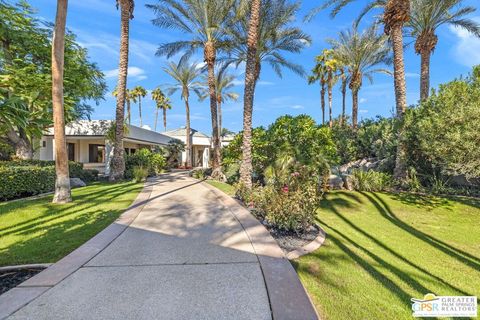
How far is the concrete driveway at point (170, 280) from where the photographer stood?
2984 mm

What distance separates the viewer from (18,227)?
20.2ft

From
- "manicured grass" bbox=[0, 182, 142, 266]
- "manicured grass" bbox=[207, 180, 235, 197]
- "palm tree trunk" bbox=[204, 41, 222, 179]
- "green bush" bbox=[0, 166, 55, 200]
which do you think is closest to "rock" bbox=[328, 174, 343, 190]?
"manicured grass" bbox=[207, 180, 235, 197]

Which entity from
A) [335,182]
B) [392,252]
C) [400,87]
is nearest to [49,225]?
[392,252]

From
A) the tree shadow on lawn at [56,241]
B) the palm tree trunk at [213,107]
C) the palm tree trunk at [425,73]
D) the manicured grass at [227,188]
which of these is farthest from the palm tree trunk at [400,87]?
the tree shadow on lawn at [56,241]

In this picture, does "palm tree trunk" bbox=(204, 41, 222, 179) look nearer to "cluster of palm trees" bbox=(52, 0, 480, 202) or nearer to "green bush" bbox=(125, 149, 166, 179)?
"cluster of palm trees" bbox=(52, 0, 480, 202)

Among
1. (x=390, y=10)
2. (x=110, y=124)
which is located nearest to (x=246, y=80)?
(x=390, y=10)

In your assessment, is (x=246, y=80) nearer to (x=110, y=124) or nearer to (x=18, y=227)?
(x=18, y=227)

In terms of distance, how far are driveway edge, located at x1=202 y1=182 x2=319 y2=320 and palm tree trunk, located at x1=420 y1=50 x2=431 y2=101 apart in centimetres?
1705

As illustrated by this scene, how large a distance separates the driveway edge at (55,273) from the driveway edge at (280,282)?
9.27 ft

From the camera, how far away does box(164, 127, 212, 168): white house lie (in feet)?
123

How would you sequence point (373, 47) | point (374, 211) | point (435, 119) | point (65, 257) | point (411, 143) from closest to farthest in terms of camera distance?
point (65, 257) < point (374, 211) < point (435, 119) < point (411, 143) < point (373, 47)

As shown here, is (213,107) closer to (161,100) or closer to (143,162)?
(143,162)

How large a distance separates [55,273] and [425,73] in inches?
839

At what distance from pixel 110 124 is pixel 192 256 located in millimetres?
18721
